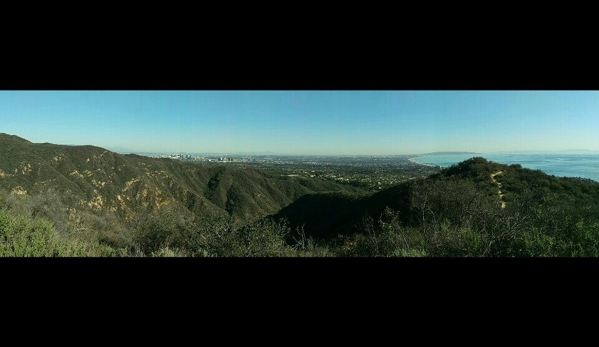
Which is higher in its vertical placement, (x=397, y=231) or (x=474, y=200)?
(x=474, y=200)

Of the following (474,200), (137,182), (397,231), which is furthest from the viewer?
(137,182)

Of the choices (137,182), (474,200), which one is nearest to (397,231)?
(474,200)

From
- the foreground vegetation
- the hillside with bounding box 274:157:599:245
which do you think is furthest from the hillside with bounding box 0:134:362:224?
the foreground vegetation

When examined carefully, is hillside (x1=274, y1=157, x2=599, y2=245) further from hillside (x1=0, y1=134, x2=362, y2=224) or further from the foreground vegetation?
hillside (x1=0, y1=134, x2=362, y2=224)

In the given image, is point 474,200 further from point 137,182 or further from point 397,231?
point 137,182

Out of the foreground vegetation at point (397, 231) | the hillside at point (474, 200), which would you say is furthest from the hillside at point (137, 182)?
the foreground vegetation at point (397, 231)
